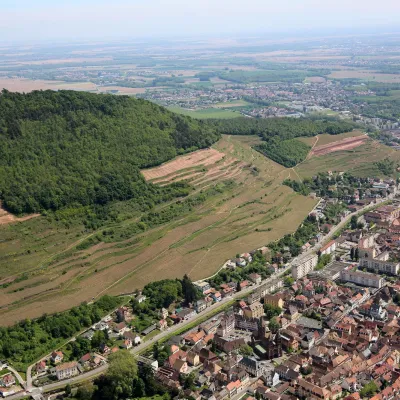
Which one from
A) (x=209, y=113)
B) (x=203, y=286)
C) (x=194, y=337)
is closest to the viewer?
(x=194, y=337)

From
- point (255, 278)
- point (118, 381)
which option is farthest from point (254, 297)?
point (118, 381)

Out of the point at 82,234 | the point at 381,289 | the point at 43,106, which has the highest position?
the point at 43,106

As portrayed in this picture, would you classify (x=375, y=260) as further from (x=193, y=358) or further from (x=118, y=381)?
(x=118, y=381)

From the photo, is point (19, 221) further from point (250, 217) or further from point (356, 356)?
point (356, 356)

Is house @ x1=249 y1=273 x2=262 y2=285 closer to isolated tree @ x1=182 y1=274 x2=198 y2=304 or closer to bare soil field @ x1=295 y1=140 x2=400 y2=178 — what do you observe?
isolated tree @ x1=182 y1=274 x2=198 y2=304

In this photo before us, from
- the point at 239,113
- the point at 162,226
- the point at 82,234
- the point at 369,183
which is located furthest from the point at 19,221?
the point at 239,113

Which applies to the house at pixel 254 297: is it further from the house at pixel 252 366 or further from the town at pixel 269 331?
the house at pixel 252 366
